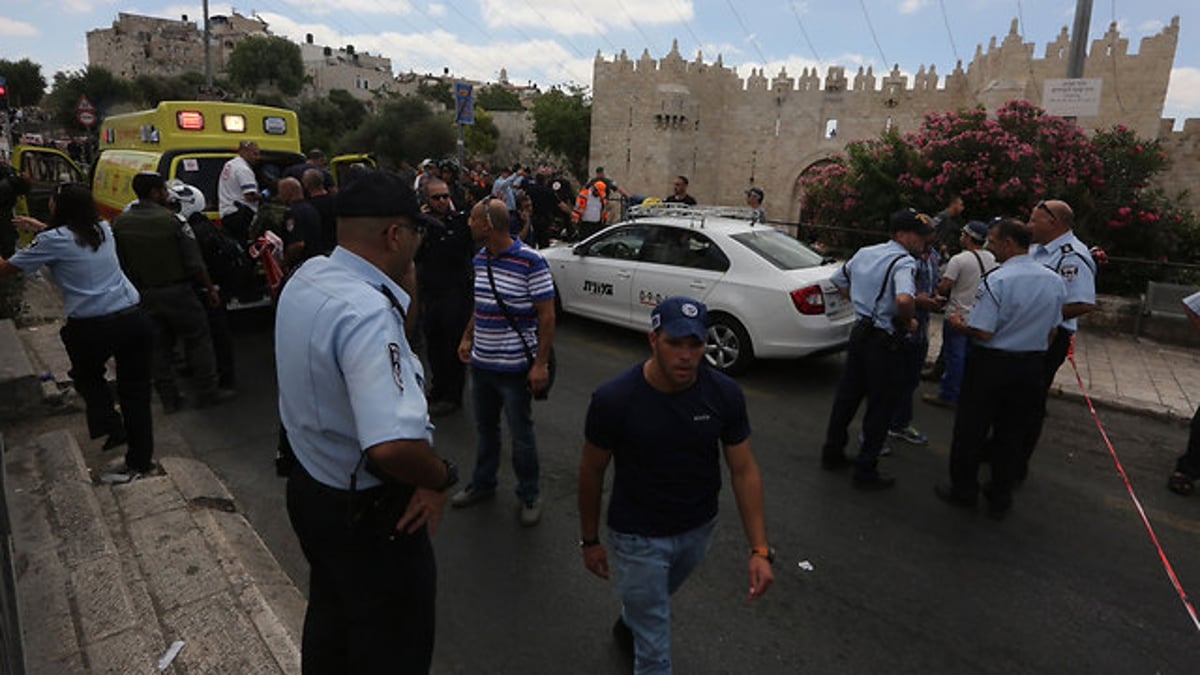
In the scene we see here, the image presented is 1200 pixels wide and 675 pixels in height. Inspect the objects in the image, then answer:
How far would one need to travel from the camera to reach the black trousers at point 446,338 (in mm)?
5676

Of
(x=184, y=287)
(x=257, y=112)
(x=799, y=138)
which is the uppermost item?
(x=799, y=138)

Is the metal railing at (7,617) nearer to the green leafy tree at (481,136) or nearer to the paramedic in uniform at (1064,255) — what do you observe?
the paramedic in uniform at (1064,255)

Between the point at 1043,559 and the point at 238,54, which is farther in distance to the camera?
the point at 238,54

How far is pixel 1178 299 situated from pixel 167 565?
11.3 m

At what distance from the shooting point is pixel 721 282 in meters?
7.00

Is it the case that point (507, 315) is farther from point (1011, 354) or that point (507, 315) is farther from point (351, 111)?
point (351, 111)

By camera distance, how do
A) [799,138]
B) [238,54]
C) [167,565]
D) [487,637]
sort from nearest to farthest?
[487,637], [167,565], [799,138], [238,54]

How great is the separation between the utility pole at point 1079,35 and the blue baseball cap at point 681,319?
11061 millimetres

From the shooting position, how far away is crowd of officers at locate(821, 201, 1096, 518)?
4.15 metres

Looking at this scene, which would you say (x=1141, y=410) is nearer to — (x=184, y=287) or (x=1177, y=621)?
(x=1177, y=621)

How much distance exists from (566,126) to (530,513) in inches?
1864

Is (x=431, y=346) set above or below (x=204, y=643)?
above

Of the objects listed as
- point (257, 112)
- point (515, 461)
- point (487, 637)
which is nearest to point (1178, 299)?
point (515, 461)

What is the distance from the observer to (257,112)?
941cm
